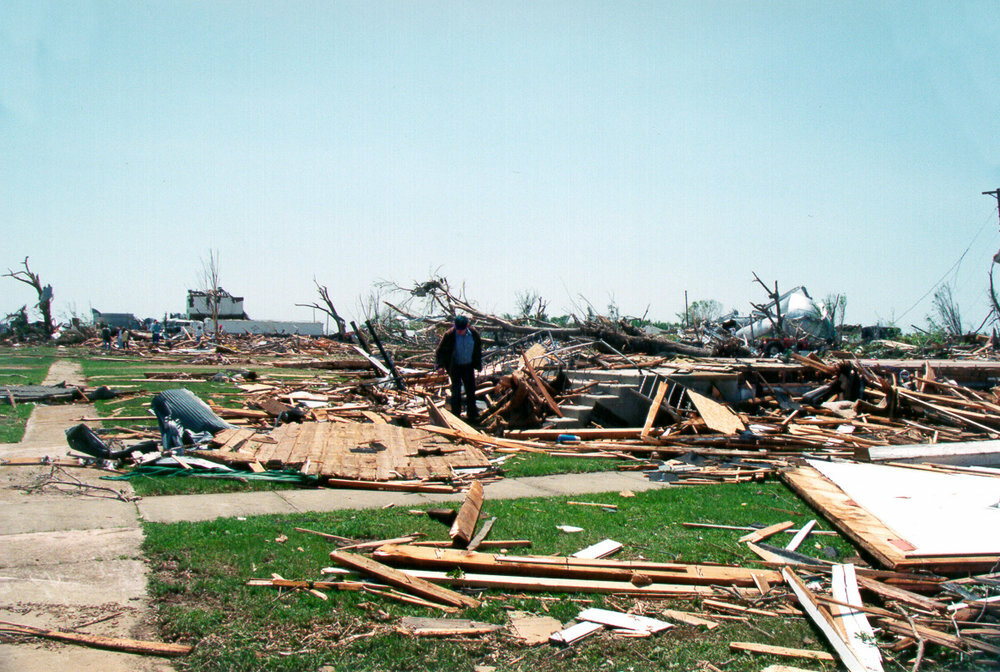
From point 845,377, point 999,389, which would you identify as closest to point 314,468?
point 845,377

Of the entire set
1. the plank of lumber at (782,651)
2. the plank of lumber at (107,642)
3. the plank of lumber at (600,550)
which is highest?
the plank of lumber at (107,642)

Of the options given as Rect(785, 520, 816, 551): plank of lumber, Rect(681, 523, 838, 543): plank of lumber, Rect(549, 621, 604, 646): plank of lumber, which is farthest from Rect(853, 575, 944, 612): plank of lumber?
Rect(549, 621, 604, 646): plank of lumber

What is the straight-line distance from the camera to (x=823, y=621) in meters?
4.14

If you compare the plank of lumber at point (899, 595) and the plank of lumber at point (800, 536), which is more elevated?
the plank of lumber at point (899, 595)

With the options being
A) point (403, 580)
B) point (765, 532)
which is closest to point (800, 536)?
point (765, 532)

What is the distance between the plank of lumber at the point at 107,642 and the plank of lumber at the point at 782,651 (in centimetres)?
272

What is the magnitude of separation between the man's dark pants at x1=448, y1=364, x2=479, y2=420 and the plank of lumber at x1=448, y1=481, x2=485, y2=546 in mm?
5396

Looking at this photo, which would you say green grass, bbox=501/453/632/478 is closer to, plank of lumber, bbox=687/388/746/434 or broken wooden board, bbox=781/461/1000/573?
plank of lumber, bbox=687/388/746/434

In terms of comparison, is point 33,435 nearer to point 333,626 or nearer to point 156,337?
point 333,626

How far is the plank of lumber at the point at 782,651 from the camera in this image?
12.5 ft

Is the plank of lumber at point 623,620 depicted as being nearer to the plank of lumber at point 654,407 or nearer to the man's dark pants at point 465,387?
the plank of lumber at point 654,407

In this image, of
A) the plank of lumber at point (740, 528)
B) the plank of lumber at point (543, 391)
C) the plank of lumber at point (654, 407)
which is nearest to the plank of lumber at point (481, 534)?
the plank of lumber at point (740, 528)

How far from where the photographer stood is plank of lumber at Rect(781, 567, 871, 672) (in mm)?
3697

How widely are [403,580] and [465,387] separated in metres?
7.95
